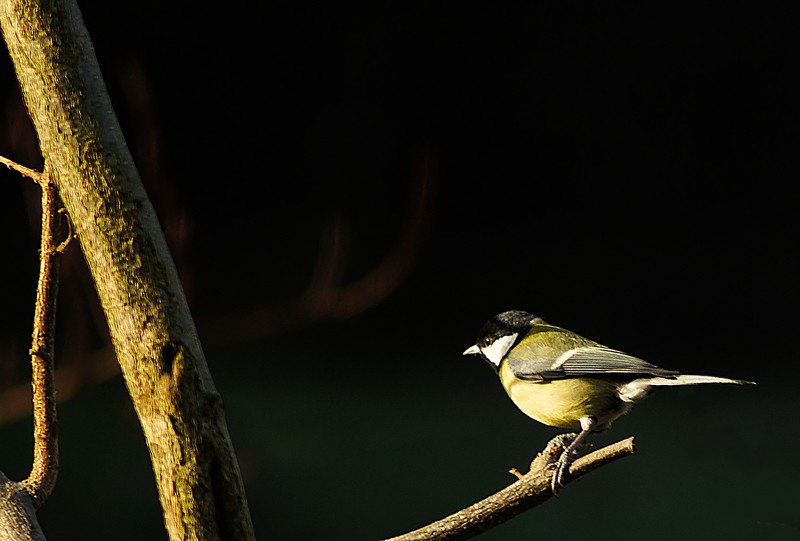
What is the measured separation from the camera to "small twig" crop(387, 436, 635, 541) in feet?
1.61

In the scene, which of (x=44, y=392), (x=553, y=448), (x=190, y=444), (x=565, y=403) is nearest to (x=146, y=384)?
(x=190, y=444)

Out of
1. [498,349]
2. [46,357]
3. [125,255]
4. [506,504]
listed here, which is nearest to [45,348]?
[46,357]

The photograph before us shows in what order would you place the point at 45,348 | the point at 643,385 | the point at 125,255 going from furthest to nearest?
the point at 643,385 < the point at 45,348 < the point at 125,255

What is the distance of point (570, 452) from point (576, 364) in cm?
19

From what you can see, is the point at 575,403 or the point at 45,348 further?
the point at 575,403

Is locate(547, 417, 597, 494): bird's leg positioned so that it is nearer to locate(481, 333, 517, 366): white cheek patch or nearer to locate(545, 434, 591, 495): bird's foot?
locate(545, 434, 591, 495): bird's foot

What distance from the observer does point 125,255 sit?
41 cm

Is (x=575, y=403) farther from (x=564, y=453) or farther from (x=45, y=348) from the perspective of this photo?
(x=45, y=348)

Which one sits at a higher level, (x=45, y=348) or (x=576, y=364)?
(x=45, y=348)

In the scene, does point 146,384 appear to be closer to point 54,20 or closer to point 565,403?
point 54,20

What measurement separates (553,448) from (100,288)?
30 centimetres

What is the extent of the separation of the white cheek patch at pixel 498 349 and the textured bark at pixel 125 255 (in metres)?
0.39

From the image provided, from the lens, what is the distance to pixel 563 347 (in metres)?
0.79

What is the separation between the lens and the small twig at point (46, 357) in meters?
0.51
